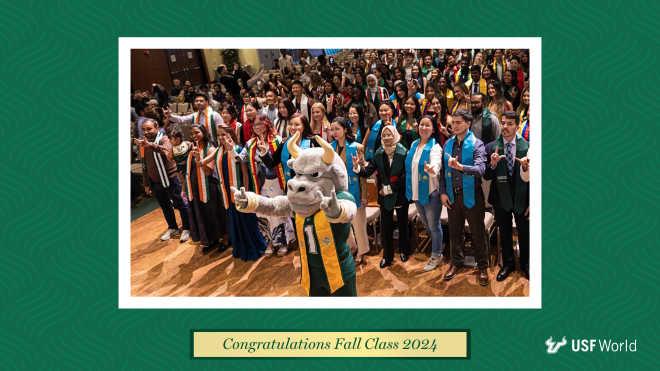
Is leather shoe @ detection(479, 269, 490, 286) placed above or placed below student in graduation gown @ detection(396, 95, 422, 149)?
below

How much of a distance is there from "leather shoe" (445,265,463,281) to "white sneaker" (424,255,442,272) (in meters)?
0.16

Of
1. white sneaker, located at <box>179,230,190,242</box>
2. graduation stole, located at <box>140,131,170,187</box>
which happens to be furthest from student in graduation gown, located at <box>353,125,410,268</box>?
white sneaker, located at <box>179,230,190,242</box>

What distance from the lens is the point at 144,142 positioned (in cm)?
479

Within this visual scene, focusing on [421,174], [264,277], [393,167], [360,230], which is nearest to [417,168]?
[421,174]

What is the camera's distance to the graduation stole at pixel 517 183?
11.8 feet

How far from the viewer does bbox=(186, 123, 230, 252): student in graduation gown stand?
4738 mm

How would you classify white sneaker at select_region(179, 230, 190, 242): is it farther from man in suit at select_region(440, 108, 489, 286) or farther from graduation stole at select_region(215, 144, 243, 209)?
man in suit at select_region(440, 108, 489, 286)

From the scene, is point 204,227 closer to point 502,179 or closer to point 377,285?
point 377,285

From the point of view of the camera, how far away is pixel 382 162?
4.17m

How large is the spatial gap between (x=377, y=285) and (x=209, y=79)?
5.90 metres

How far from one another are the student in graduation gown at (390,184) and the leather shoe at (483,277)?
774 mm

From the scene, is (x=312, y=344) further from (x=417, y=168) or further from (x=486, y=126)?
(x=486, y=126)

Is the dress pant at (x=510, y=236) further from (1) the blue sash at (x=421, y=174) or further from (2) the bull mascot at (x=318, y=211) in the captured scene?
(2) the bull mascot at (x=318, y=211)
